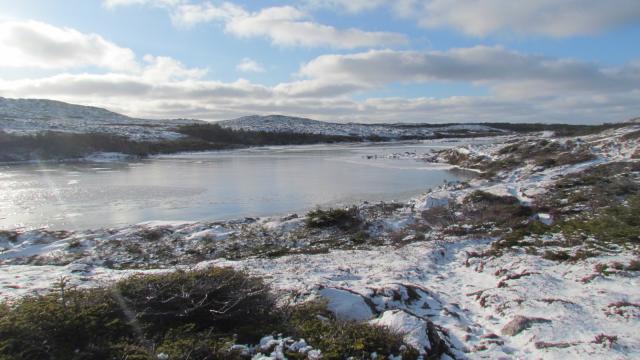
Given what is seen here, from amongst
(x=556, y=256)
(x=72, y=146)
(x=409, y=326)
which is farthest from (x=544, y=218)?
(x=72, y=146)

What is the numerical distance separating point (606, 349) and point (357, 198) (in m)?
17.1

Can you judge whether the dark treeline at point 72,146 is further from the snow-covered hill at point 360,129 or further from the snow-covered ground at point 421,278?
the snow-covered hill at point 360,129

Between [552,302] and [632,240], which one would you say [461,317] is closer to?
[552,302]

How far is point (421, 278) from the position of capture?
969cm

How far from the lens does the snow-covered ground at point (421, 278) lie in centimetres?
634

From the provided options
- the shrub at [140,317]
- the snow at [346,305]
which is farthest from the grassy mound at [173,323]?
the snow at [346,305]

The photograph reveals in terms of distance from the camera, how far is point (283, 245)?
13992 millimetres

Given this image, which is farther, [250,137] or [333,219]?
[250,137]

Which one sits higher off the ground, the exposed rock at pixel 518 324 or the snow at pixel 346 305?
the snow at pixel 346 305

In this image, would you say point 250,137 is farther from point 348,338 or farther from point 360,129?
point 348,338

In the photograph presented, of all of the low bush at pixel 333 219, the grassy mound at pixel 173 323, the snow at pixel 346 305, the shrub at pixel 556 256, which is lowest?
the low bush at pixel 333 219

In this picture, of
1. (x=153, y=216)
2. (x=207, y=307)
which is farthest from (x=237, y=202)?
(x=207, y=307)

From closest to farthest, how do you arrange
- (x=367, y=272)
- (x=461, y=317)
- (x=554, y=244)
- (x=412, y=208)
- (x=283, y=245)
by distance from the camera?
(x=461, y=317) < (x=367, y=272) < (x=554, y=244) < (x=283, y=245) < (x=412, y=208)

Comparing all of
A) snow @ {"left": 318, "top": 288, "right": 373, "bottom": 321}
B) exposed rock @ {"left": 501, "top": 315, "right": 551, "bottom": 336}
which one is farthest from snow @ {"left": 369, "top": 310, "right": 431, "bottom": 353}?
exposed rock @ {"left": 501, "top": 315, "right": 551, "bottom": 336}
